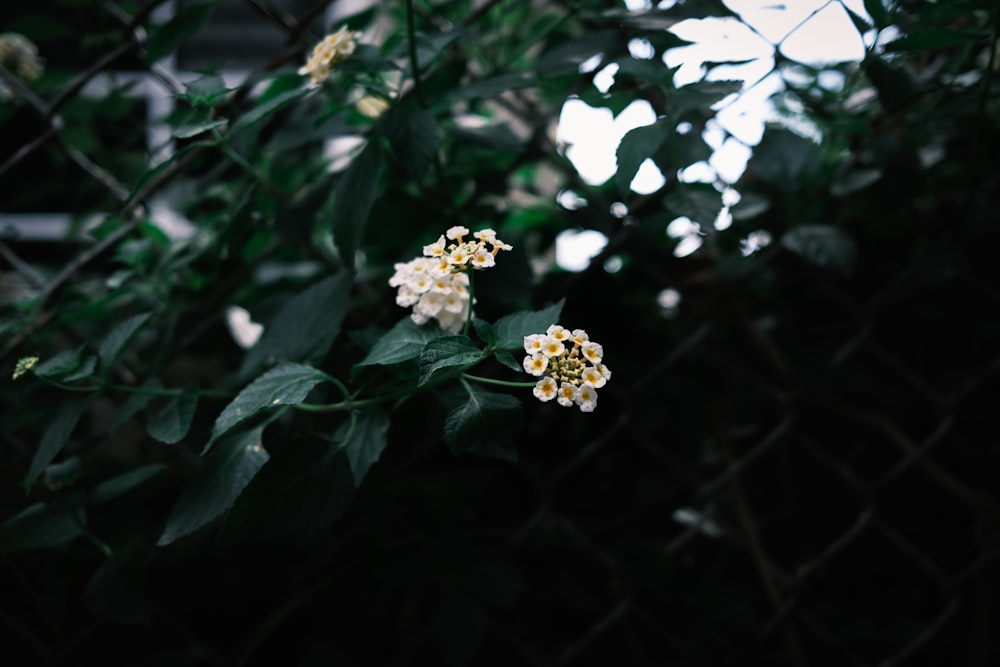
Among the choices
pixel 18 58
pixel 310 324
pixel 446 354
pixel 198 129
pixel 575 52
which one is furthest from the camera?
pixel 18 58

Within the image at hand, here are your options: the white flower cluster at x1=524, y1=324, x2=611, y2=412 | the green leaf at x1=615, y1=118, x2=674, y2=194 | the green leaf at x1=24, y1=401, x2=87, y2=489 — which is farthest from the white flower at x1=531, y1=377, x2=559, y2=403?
the green leaf at x1=24, y1=401, x2=87, y2=489

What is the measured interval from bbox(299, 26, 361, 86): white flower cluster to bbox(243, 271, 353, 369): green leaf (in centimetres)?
19

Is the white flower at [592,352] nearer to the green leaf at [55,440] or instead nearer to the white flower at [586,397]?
the white flower at [586,397]

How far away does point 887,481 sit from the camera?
97 cm

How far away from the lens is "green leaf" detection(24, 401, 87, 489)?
65 centimetres

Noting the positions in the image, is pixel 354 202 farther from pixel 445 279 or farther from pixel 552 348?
pixel 552 348

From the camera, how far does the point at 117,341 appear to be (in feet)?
2.30

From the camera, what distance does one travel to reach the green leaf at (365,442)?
0.62 metres

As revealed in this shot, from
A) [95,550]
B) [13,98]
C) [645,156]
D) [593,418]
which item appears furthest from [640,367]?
[13,98]

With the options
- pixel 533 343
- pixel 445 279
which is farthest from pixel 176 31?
pixel 533 343

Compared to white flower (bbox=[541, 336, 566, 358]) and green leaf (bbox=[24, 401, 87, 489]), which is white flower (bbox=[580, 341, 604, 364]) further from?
green leaf (bbox=[24, 401, 87, 489])

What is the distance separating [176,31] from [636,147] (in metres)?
0.56

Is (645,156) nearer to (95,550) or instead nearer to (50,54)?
(95,550)

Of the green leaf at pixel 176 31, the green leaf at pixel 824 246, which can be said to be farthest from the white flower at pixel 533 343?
the green leaf at pixel 176 31
